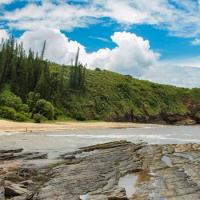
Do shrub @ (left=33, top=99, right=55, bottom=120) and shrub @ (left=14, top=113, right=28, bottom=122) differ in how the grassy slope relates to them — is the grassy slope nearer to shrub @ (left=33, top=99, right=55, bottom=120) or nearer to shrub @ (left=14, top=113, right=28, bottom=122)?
shrub @ (left=33, top=99, right=55, bottom=120)

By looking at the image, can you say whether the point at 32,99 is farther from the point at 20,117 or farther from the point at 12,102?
the point at 20,117

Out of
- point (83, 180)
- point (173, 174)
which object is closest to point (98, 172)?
point (83, 180)

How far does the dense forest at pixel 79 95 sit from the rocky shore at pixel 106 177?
59389 millimetres

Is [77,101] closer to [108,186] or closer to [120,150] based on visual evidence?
[120,150]

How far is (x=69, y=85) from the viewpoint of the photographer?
142 meters

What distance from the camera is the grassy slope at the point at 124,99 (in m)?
139

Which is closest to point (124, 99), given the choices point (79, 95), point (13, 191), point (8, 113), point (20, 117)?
point (79, 95)

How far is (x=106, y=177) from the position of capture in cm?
2941

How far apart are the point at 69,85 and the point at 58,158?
9941cm

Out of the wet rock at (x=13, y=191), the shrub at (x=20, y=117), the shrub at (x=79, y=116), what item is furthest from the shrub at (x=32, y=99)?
the wet rock at (x=13, y=191)

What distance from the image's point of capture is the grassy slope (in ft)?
455

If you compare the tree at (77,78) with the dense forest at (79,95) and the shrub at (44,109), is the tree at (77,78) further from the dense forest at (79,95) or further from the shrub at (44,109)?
the shrub at (44,109)

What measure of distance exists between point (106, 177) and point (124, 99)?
126929 millimetres

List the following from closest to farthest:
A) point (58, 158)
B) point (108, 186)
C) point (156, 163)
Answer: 1. point (108, 186)
2. point (156, 163)
3. point (58, 158)
